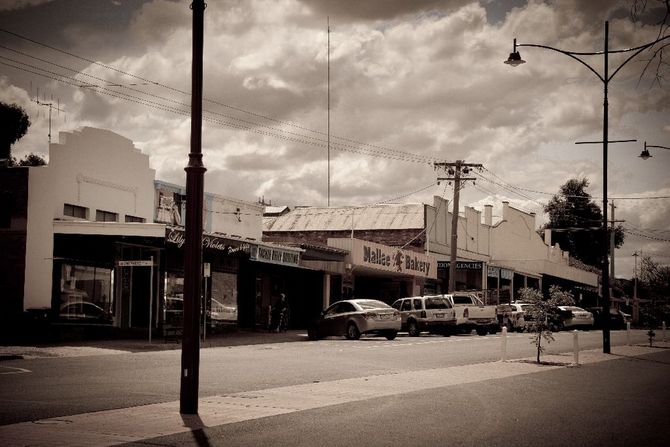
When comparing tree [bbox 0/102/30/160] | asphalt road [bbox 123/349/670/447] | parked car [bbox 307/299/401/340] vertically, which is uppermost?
tree [bbox 0/102/30/160]

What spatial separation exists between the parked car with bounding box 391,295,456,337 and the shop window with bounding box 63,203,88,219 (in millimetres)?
14449

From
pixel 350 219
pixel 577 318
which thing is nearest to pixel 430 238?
pixel 350 219

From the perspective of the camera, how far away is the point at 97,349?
896 inches

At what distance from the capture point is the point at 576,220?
316 feet

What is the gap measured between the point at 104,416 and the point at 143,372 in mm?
6275

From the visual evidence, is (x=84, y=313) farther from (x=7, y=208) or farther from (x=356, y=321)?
(x=356, y=321)

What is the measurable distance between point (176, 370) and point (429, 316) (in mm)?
20590

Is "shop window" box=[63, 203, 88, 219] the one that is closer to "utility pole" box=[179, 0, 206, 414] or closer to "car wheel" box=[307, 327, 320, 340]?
"car wheel" box=[307, 327, 320, 340]

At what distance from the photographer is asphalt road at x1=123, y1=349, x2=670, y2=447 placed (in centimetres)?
903

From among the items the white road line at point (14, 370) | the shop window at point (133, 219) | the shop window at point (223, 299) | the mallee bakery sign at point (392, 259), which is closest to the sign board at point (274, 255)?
the shop window at point (223, 299)

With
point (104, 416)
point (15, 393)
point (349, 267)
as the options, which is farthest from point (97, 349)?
point (349, 267)

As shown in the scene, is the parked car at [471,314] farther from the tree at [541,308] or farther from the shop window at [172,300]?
the tree at [541,308]

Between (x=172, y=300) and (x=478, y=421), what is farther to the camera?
(x=172, y=300)

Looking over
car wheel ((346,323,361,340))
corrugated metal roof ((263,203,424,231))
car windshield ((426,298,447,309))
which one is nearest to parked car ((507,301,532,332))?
car windshield ((426,298,447,309))
